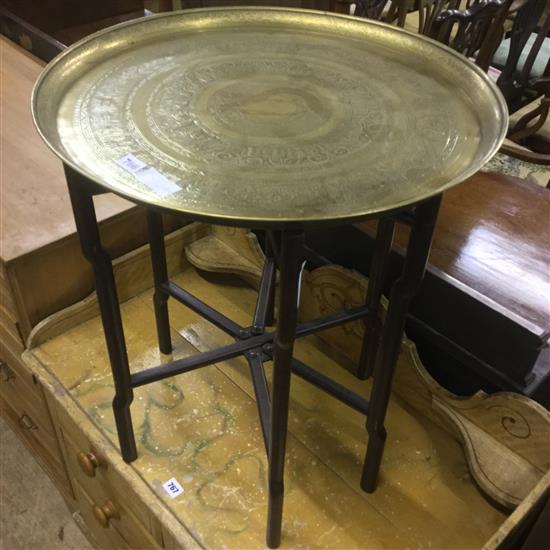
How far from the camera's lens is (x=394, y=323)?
2.53 feet

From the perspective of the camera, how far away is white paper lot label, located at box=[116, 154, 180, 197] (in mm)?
585

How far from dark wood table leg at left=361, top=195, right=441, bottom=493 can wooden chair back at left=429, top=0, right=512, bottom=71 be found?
2.70ft

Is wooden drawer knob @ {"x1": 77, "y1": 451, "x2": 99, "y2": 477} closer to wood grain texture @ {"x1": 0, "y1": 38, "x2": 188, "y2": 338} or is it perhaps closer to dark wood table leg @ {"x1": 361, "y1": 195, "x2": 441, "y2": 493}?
wood grain texture @ {"x1": 0, "y1": 38, "x2": 188, "y2": 338}

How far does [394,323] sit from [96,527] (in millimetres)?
854

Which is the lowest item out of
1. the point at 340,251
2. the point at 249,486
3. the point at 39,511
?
the point at 39,511

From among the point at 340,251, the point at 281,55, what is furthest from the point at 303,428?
the point at 281,55

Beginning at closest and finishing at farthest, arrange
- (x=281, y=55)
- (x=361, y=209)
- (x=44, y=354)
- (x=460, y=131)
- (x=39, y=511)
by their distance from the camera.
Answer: (x=361, y=209), (x=460, y=131), (x=281, y=55), (x=44, y=354), (x=39, y=511)

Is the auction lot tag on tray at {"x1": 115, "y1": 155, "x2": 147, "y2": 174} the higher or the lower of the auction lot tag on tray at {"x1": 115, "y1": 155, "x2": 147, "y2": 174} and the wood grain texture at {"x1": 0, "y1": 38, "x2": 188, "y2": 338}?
the higher

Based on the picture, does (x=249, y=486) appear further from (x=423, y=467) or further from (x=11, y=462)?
(x=11, y=462)

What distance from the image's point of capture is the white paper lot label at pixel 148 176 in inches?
23.0

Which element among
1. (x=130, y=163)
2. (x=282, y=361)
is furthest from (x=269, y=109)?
(x=282, y=361)

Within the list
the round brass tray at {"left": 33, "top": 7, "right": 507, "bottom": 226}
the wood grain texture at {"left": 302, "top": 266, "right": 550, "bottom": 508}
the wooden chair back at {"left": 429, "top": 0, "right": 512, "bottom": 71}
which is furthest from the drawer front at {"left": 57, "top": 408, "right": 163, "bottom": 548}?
the wooden chair back at {"left": 429, "top": 0, "right": 512, "bottom": 71}

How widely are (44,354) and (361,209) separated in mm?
788

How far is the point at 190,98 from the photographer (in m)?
0.73
